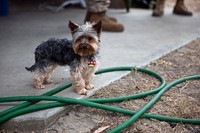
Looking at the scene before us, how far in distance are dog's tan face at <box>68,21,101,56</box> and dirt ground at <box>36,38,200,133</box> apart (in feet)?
1.80

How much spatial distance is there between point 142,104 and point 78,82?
685 mm

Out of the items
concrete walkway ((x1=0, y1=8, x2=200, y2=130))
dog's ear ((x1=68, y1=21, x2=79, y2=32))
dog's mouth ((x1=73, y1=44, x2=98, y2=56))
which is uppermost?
dog's ear ((x1=68, y1=21, x2=79, y2=32))

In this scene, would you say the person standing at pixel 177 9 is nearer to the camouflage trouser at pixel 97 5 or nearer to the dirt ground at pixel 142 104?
the camouflage trouser at pixel 97 5

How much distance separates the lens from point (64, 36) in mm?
5742

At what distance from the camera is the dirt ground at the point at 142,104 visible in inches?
119

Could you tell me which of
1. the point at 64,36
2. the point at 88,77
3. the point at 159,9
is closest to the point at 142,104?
the point at 88,77

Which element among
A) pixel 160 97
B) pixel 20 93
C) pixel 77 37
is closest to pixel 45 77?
pixel 20 93

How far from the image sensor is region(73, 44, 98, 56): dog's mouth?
3.23m

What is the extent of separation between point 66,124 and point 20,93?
63 cm

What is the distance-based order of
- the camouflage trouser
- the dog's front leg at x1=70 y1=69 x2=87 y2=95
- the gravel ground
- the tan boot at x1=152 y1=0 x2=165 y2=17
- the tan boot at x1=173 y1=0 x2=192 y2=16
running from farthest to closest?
the tan boot at x1=173 y1=0 x2=192 y2=16, the tan boot at x1=152 y1=0 x2=165 y2=17, the camouflage trouser, the dog's front leg at x1=70 y1=69 x2=87 y2=95, the gravel ground

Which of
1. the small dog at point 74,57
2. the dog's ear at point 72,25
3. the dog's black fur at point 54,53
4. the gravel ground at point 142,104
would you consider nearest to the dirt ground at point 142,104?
the gravel ground at point 142,104

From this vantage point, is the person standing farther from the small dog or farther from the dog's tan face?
the dog's tan face

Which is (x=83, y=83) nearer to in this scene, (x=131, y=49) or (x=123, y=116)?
(x=123, y=116)

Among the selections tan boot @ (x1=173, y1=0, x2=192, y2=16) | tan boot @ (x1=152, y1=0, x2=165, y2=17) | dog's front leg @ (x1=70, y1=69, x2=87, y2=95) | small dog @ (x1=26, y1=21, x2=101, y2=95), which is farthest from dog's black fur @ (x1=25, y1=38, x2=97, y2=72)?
tan boot @ (x1=173, y1=0, x2=192, y2=16)
